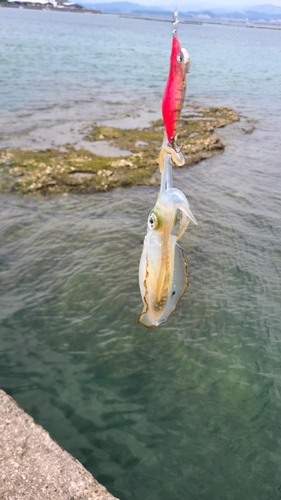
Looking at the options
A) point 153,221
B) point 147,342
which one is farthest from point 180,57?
point 147,342

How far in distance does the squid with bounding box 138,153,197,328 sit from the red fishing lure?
0.92 feet

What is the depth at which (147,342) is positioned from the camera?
8.62m

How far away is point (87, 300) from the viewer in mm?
9695

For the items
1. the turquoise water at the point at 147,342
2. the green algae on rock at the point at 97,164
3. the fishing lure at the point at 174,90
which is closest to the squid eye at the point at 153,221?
the fishing lure at the point at 174,90

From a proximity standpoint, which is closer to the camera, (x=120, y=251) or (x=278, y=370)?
(x=278, y=370)

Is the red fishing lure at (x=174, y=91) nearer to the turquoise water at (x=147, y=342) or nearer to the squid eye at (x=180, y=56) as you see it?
the squid eye at (x=180, y=56)

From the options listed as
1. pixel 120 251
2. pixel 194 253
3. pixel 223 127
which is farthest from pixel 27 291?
pixel 223 127

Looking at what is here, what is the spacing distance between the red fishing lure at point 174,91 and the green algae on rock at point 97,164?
38.2 ft

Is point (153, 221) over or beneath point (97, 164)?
over

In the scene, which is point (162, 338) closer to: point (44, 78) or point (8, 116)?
point (8, 116)

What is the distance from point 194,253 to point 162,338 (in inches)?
145

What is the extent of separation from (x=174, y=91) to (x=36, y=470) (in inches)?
178

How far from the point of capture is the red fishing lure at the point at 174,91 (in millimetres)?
3371

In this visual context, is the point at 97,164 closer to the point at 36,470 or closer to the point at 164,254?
the point at 36,470
